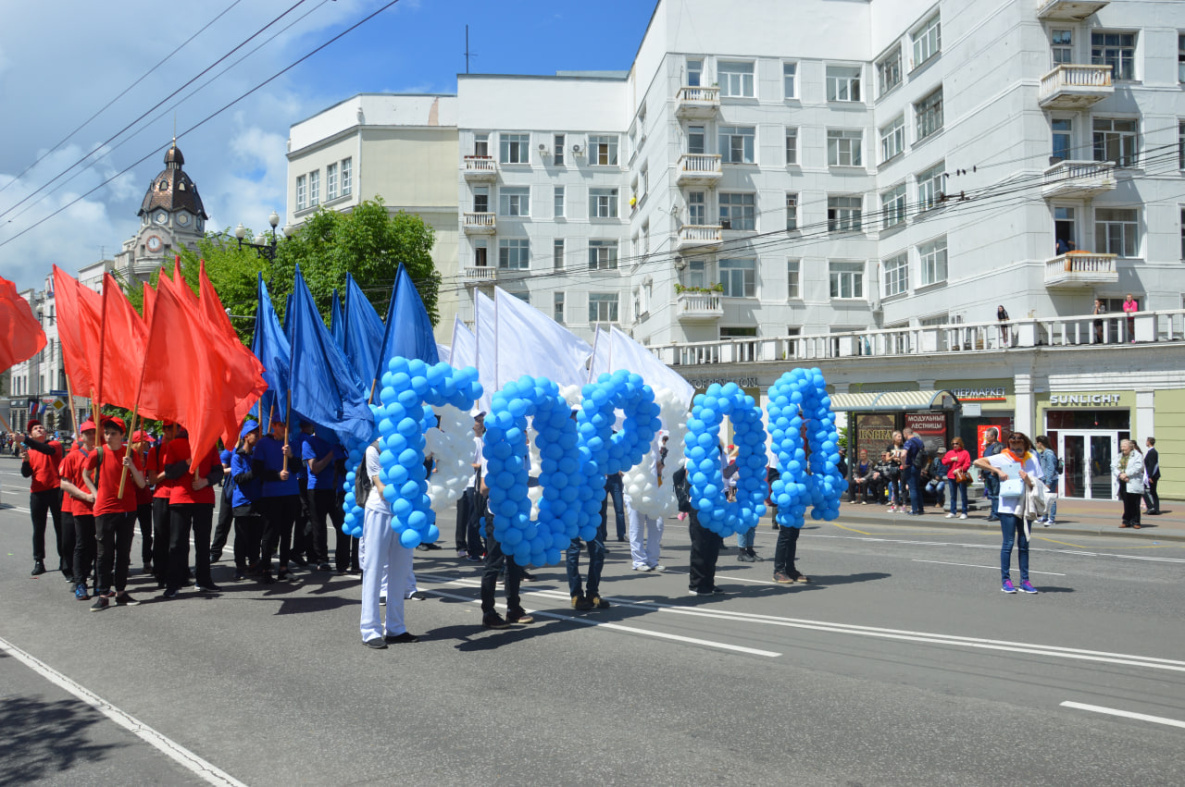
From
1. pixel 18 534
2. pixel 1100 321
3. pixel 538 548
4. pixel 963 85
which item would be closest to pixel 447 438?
pixel 538 548

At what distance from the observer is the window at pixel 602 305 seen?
162ft

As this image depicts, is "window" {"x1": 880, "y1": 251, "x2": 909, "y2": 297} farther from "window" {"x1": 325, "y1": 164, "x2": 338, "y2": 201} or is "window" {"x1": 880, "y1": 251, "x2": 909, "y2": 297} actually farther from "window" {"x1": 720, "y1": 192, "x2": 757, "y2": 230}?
"window" {"x1": 325, "y1": 164, "x2": 338, "y2": 201}

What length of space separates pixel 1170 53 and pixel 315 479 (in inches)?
1354

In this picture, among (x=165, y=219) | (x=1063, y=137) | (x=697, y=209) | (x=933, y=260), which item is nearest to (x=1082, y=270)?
(x=1063, y=137)

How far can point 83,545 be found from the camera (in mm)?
10172

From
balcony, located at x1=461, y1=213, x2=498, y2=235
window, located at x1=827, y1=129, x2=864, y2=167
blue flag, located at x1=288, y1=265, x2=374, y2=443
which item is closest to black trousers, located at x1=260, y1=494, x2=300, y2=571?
blue flag, located at x1=288, y1=265, x2=374, y2=443

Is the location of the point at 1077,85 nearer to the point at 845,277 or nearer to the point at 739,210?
the point at 845,277

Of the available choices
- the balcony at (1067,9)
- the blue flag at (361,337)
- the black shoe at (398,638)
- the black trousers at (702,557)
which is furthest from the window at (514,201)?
the black shoe at (398,638)

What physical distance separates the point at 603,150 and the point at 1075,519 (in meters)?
34.6

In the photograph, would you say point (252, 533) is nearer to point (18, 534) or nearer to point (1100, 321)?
point (18, 534)

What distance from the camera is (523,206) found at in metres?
49.2

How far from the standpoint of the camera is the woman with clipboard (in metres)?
10.6

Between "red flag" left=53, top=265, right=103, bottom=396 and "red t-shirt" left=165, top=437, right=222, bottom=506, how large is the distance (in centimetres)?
189

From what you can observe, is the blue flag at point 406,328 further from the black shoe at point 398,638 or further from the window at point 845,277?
the window at point 845,277
